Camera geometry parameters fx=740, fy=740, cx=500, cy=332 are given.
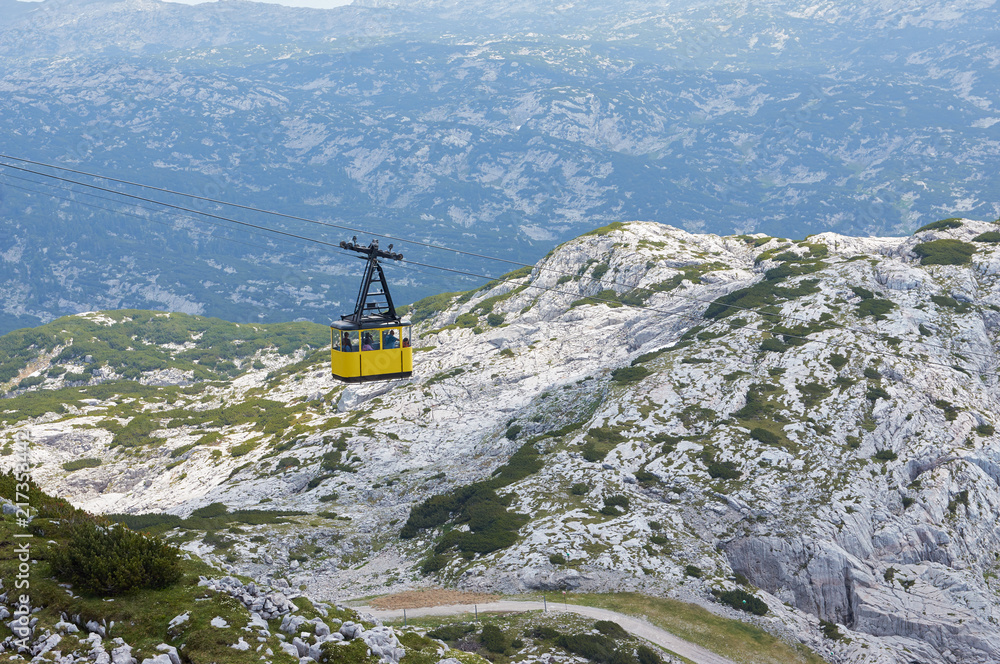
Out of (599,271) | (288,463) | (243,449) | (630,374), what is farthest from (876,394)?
(243,449)

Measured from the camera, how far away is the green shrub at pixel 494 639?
154 ft

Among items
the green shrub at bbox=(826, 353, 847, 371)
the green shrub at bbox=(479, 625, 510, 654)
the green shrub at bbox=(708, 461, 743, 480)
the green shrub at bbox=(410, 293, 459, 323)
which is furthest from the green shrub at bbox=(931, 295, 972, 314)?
the green shrub at bbox=(410, 293, 459, 323)

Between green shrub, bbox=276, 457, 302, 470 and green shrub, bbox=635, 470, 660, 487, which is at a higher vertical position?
green shrub, bbox=635, 470, 660, 487

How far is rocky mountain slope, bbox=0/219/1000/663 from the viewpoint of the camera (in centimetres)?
6025

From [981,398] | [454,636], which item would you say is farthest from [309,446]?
[981,398]

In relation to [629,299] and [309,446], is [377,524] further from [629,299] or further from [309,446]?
[629,299]

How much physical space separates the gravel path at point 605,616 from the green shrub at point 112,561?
2400 cm

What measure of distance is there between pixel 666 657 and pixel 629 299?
80241 mm

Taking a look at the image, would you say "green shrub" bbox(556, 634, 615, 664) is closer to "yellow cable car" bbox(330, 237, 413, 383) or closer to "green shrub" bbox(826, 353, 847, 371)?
"yellow cable car" bbox(330, 237, 413, 383)

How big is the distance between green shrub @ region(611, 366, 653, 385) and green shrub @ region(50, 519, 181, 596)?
6902 cm

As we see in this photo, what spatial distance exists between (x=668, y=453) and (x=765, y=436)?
9739mm

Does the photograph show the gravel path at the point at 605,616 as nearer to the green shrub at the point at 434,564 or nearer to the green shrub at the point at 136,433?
the green shrub at the point at 434,564

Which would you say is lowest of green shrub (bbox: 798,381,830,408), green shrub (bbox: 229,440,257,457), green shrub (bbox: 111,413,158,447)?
green shrub (bbox: 111,413,158,447)

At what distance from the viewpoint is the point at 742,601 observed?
56688 mm
